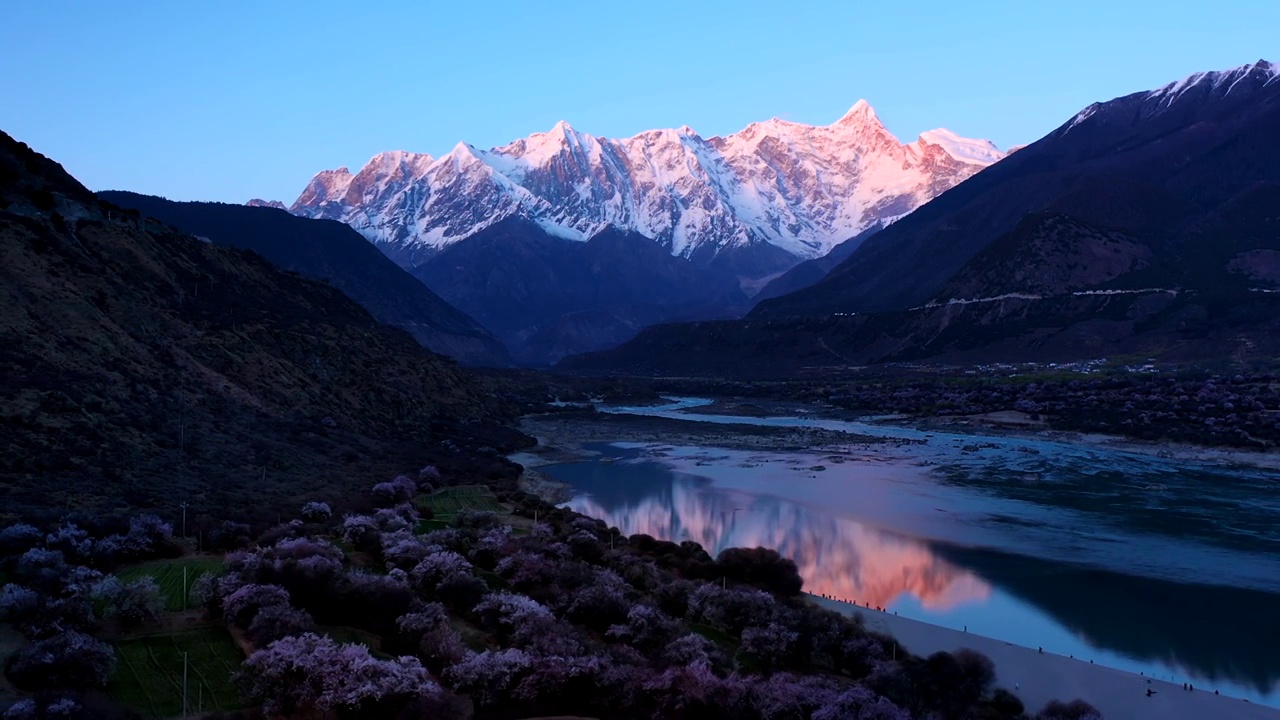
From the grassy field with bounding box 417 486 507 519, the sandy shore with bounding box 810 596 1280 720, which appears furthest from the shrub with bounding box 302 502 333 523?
the sandy shore with bounding box 810 596 1280 720

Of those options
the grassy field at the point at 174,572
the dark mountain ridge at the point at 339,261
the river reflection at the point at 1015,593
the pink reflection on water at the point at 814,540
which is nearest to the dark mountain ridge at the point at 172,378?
the grassy field at the point at 174,572

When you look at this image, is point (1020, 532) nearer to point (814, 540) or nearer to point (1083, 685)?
point (814, 540)

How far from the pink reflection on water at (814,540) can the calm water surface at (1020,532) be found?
0.30ft

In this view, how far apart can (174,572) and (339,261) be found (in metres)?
159

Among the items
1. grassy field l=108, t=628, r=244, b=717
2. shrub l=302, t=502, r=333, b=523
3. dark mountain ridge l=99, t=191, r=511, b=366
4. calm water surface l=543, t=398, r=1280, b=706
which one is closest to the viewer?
grassy field l=108, t=628, r=244, b=717

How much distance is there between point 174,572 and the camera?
23.2 metres

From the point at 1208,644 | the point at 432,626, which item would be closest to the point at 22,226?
the point at 432,626

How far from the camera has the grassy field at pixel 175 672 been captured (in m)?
16.1

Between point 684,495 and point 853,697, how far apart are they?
26.7 m

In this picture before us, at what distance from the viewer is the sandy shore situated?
737 inches

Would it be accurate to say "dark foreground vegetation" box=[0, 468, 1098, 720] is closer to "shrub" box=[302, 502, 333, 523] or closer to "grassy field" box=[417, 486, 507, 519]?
"shrub" box=[302, 502, 333, 523]

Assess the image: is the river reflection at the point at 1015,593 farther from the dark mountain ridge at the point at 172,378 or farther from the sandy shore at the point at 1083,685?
the dark mountain ridge at the point at 172,378

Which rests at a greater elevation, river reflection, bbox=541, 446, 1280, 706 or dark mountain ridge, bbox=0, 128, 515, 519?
dark mountain ridge, bbox=0, 128, 515, 519

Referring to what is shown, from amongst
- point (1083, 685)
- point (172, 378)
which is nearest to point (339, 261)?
point (172, 378)
